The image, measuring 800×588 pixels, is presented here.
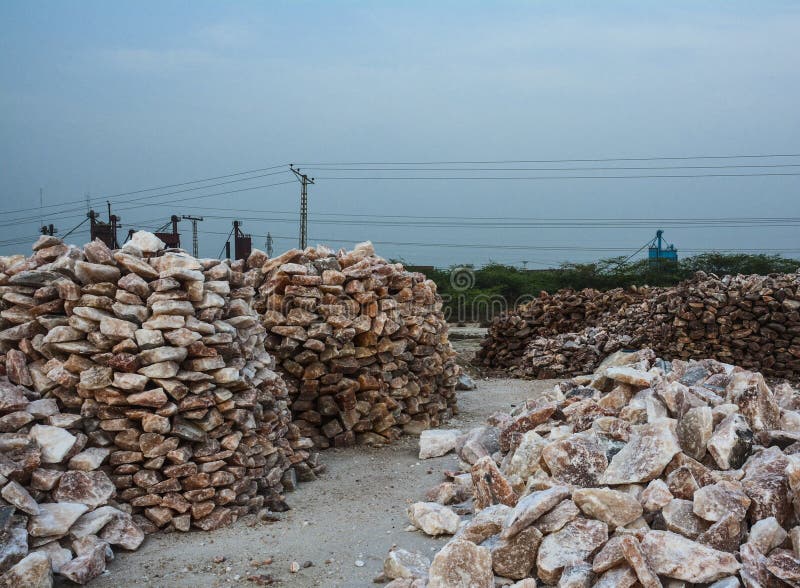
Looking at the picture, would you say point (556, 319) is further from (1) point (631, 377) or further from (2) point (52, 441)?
(2) point (52, 441)

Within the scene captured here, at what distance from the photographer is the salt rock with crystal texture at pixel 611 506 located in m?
3.60

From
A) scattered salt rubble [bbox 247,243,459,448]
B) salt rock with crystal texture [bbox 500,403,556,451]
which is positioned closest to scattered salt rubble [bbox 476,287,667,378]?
scattered salt rubble [bbox 247,243,459,448]

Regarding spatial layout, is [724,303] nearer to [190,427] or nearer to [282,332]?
[282,332]

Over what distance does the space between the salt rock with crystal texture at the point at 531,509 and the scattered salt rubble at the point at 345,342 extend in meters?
Result: 3.64

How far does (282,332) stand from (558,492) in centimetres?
389

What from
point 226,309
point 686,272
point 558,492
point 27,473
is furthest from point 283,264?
point 686,272

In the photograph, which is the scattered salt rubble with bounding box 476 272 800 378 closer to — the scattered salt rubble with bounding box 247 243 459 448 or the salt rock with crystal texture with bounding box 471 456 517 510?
the scattered salt rubble with bounding box 247 243 459 448

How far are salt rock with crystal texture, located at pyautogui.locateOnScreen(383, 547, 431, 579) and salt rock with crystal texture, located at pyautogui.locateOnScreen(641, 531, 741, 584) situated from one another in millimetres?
1207

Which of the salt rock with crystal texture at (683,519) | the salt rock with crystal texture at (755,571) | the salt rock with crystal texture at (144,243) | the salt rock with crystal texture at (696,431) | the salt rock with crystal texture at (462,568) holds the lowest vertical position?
the salt rock with crystal texture at (462,568)

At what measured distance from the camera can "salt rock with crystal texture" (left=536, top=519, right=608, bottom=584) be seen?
342 cm

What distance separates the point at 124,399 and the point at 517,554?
2775mm

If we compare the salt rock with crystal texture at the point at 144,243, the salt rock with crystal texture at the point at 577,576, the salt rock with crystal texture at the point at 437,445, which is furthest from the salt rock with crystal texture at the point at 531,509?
the salt rock with crystal texture at the point at 144,243

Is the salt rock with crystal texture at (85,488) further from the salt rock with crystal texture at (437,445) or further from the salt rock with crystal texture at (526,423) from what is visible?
the salt rock with crystal texture at (437,445)

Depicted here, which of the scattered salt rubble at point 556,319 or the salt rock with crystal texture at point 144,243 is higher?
the salt rock with crystal texture at point 144,243
